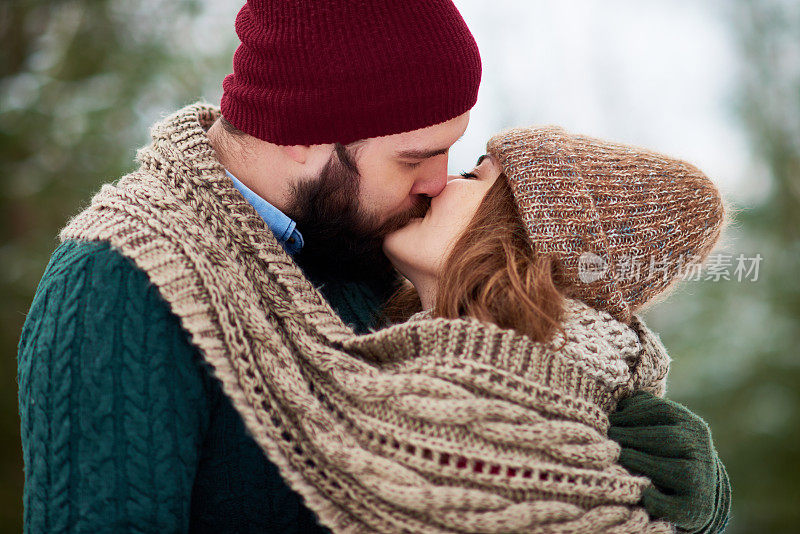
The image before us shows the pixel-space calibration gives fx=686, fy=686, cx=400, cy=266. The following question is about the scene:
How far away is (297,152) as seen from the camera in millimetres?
1674

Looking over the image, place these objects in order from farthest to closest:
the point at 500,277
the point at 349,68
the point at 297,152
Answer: the point at 297,152 → the point at 349,68 → the point at 500,277

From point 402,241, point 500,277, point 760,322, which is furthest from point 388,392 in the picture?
point 760,322

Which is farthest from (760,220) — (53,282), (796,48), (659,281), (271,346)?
(53,282)

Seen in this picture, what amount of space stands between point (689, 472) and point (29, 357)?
134cm

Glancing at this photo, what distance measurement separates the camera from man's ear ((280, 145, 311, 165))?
1670 mm

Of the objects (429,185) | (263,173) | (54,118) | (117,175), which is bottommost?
(429,185)

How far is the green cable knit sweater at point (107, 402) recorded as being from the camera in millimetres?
1199

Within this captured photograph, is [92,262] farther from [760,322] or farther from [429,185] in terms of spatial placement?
[760,322]

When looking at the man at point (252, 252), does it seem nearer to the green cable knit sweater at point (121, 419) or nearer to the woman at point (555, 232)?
the green cable knit sweater at point (121, 419)

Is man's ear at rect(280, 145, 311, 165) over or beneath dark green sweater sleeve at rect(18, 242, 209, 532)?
over

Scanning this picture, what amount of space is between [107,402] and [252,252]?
440 mm

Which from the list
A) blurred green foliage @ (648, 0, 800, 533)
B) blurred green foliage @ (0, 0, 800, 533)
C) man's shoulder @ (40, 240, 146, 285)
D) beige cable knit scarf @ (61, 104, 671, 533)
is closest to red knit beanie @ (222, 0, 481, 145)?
beige cable knit scarf @ (61, 104, 671, 533)

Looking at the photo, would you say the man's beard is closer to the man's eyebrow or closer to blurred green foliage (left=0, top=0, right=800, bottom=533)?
the man's eyebrow

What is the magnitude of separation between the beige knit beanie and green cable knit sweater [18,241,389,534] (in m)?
0.79
